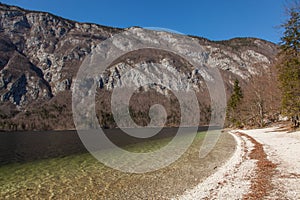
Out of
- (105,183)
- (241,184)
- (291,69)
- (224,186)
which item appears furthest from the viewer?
(291,69)

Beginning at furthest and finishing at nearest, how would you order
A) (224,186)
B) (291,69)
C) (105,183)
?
1. (291,69)
2. (105,183)
3. (224,186)

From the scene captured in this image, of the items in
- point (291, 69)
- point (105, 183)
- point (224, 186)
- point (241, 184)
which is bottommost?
point (105, 183)

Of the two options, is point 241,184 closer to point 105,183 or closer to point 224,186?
point 224,186

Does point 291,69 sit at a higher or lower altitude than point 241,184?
higher

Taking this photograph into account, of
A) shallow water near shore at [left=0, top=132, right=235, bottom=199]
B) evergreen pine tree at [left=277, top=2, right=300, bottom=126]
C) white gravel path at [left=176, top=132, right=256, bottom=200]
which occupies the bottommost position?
shallow water near shore at [left=0, top=132, right=235, bottom=199]

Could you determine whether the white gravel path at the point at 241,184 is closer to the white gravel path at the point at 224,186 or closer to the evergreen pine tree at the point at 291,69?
the white gravel path at the point at 224,186

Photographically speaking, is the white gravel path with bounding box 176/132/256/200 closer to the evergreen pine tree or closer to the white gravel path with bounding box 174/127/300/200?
the white gravel path with bounding box 174/127/300/200

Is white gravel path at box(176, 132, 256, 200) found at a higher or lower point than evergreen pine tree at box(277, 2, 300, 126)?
lower

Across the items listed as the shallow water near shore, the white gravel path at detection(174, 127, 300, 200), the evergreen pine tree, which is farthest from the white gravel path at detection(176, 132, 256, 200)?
the evergreen pine tree

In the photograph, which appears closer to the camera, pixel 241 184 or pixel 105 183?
pixel 241 184

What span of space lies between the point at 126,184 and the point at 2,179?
12743mm

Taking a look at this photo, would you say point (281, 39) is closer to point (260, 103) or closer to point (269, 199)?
point (269, 199)

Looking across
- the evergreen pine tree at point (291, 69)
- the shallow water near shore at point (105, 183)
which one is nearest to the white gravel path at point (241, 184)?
the shallow water near shore at point (105, 183)

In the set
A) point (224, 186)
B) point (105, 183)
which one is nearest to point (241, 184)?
point (224, 186)
